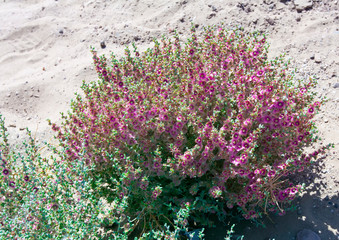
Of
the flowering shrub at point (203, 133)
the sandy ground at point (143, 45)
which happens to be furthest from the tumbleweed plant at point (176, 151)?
the sandy ground at point (143, 45)

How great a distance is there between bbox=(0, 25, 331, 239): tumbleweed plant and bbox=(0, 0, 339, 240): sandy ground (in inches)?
22.4

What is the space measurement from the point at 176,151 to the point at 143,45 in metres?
3.31

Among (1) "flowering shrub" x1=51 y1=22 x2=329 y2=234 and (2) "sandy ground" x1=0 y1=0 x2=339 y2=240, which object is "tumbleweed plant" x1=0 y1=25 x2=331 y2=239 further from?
(2) "sandy ground" x1=0 y1=0 x2=339 y2=240

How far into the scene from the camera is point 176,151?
2.78 metres

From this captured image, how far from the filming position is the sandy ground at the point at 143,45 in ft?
11.4

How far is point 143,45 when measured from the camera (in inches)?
225

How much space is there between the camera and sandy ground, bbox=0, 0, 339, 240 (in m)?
3.46

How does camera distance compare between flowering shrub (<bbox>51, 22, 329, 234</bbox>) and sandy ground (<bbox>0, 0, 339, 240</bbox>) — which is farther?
sandy ground (<bbox>0, 0, 339, 240</bbox>)

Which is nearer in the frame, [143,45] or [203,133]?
[203,133]

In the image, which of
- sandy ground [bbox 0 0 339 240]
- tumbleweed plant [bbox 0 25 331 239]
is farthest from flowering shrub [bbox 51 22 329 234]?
sandy ground [bbox 0 0 339 240]

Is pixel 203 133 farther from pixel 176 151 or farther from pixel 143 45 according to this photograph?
pixel 143 45

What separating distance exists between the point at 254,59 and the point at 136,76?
1.14m

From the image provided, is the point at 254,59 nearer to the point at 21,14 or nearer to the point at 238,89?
the point at 238,89

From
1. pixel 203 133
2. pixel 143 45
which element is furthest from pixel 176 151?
pixel 143 45
